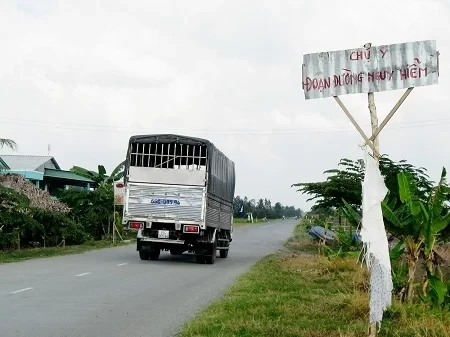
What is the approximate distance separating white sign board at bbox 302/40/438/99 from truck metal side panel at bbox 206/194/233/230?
1191cm

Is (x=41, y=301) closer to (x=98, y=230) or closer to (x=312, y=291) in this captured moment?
(x=312, y=291)

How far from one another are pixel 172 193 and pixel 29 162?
28.2 m

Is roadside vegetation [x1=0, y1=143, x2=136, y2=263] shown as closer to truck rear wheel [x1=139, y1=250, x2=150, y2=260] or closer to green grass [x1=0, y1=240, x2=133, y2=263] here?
green grass [x1=0, y1=240, x2=133, y2=263]

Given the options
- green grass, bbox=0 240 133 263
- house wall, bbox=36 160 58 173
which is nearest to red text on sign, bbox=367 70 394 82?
green grass, bbox=0 240 133 263

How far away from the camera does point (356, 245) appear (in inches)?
749

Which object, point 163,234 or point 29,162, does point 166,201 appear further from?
point 29,162

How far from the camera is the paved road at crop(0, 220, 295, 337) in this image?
9102 millimetres

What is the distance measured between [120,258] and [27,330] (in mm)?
13470

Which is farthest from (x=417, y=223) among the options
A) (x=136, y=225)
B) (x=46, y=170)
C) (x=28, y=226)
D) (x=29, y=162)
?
(x=29, y=162)

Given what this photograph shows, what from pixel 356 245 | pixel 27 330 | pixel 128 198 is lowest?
pixel 27 330

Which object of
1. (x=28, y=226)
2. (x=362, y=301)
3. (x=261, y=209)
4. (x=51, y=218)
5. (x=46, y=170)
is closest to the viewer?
(x=362, y=301)

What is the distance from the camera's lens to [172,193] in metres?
19.5

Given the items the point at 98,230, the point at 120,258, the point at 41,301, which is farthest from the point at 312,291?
the point at 98,230

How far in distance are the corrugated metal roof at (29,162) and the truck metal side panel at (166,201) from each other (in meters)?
25.3
